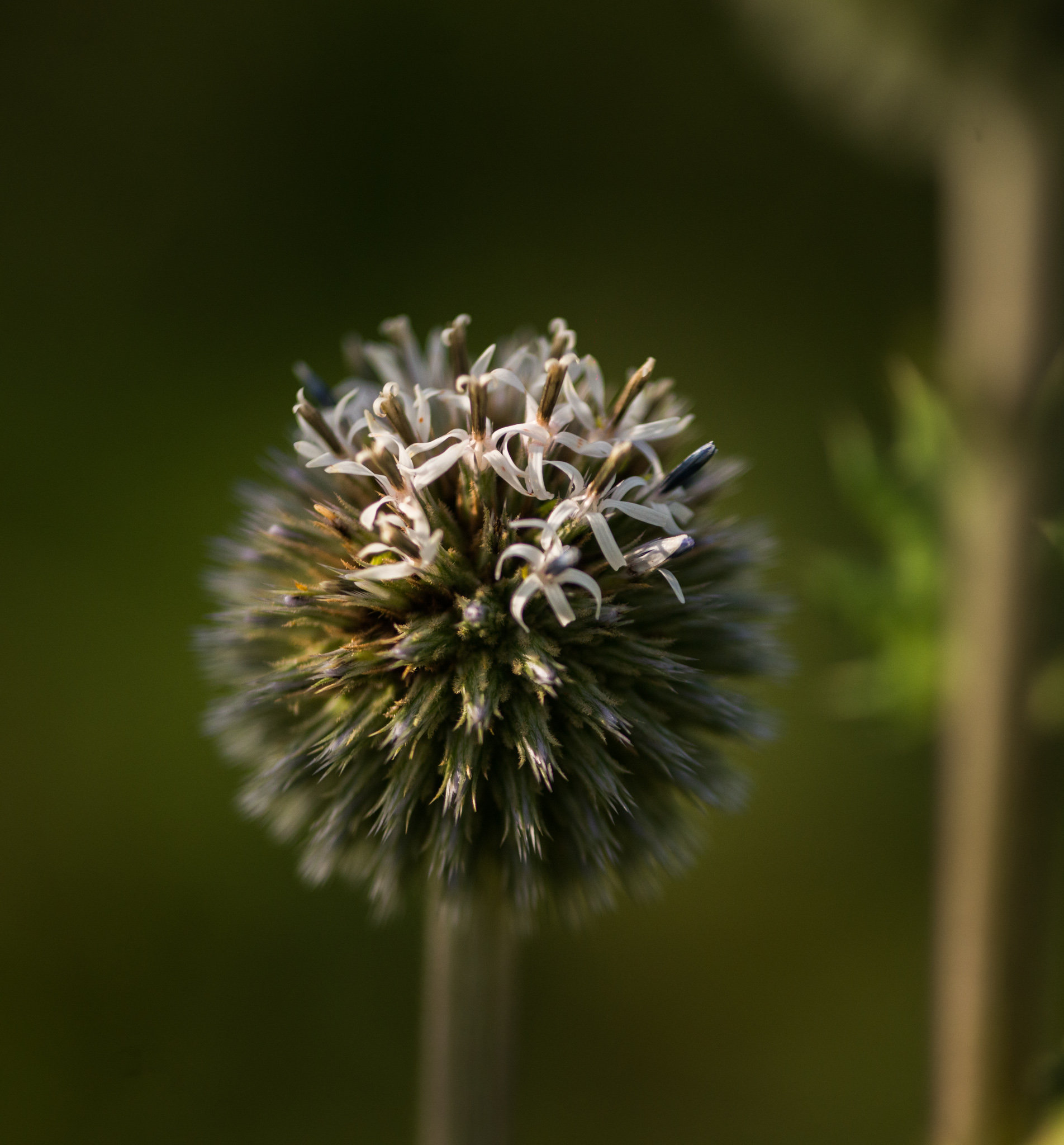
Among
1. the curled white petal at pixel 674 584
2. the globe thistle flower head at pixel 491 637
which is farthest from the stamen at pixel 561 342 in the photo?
the curled white petal at pixel 674 584

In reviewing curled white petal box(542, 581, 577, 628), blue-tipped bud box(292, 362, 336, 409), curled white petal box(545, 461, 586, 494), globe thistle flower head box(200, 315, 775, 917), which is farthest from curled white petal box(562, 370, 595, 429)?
blue-tipped bud box(292, 362, 336, 409)

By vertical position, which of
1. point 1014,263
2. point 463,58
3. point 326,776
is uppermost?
point 463,58

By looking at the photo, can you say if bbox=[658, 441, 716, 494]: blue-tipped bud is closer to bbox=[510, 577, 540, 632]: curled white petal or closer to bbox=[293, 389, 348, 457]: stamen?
bbox=[510, 577, 540, 632]: curled white petal

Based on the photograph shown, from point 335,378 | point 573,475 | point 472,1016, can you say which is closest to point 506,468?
point 573,475

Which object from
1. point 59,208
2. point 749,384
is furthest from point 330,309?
point 749,384

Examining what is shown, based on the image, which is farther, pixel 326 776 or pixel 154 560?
pixel 154 560

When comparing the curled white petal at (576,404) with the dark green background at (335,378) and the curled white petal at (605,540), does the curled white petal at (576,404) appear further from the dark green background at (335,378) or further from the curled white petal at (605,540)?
the dark green background at (335,378)

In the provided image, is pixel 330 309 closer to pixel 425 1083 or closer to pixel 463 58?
pixel 463 58
